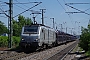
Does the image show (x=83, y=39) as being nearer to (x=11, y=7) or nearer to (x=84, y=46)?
(x=84, y=46)

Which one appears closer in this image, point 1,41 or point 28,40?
point 28,40

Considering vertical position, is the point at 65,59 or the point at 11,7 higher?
the point at 11,7

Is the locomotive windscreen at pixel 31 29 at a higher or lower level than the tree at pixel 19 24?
lower

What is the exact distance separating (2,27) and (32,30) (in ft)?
211

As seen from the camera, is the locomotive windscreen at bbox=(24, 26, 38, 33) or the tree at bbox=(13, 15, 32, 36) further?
the tree at bbox=(13, 15, 32, 36)

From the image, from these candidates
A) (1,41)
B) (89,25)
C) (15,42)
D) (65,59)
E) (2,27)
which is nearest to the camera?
(65,59)

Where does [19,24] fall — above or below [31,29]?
above

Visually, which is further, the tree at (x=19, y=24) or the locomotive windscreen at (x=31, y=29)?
the tree at (x=19, y=24)

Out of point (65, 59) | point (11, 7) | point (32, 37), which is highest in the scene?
point (11, 7)

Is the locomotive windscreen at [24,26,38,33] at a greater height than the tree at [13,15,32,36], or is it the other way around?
the tree at [13,15,32,36]

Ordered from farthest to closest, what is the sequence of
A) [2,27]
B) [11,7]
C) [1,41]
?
[2,27] → [1,41] → [11,7]

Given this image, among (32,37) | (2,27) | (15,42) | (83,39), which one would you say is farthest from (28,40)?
(2,27)

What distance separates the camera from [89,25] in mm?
26453

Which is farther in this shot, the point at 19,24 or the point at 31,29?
the point at 19,24
